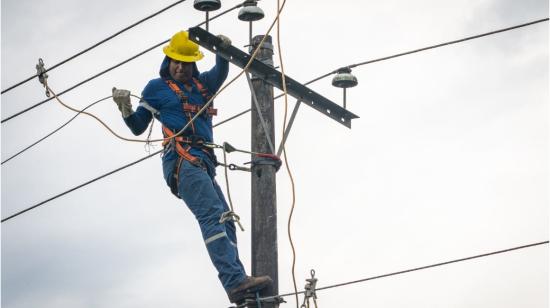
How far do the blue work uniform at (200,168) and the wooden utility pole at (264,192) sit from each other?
0.20 meters

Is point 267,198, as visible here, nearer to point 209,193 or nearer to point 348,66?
point 209,193

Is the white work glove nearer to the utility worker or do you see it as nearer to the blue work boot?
the utility worker

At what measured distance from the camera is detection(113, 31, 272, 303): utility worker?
36.7 feet

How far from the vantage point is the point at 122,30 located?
44.7 ft

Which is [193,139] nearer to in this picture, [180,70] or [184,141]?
[184,141]

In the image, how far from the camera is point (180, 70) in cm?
1198

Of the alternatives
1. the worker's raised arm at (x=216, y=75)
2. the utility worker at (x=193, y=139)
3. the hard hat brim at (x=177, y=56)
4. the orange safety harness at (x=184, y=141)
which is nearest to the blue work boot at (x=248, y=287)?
the utility worker at (x=193, y=139)

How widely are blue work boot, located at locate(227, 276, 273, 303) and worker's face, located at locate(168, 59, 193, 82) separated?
194 cm

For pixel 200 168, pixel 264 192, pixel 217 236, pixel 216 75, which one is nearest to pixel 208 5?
A: pixel 216 75

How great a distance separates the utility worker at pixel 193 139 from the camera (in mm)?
11172

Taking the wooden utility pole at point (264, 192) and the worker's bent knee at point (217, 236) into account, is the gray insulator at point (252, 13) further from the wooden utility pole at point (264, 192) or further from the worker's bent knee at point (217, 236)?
the worker's bent knee at point (217, 236)

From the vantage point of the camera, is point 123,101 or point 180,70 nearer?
point 123,101

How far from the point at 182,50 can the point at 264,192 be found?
1462mm

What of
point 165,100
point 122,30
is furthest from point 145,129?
point 122,30
